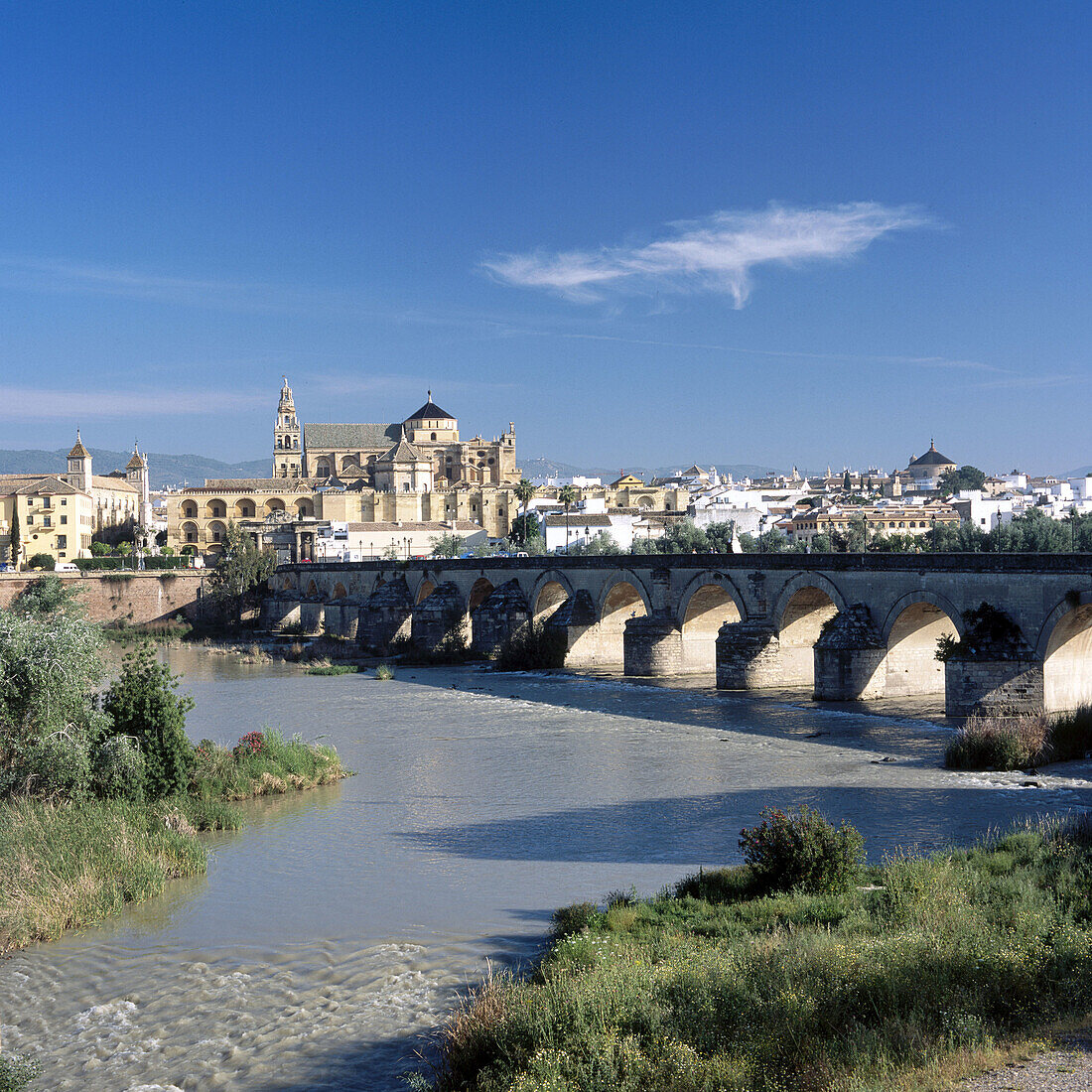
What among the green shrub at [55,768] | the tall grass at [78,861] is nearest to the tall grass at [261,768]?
the green shrub at [55,768]

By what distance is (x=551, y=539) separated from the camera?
8269cm

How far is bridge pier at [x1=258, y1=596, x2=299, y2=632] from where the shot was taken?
58812mm

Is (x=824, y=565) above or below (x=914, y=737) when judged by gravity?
above

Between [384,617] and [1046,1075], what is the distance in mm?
42100

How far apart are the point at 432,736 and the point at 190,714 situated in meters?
7.15

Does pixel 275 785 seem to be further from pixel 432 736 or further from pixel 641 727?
pixel 641 727

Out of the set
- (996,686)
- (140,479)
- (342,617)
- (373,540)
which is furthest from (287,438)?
(996,686)

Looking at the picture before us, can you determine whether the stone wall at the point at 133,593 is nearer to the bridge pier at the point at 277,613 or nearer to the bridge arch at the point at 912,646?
the bridge pier at the point at 277,613

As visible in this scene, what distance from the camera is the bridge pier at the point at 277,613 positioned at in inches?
2315

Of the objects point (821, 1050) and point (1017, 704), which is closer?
point (821, 1050)

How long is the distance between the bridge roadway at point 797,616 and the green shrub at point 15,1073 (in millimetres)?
17654

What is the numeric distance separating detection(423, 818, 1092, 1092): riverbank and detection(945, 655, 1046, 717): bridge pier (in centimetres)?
1169

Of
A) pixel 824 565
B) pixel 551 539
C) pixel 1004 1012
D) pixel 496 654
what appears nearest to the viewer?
pixel 1004 1012

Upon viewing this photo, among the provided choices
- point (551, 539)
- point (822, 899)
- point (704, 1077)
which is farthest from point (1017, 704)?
point (551, 539)
